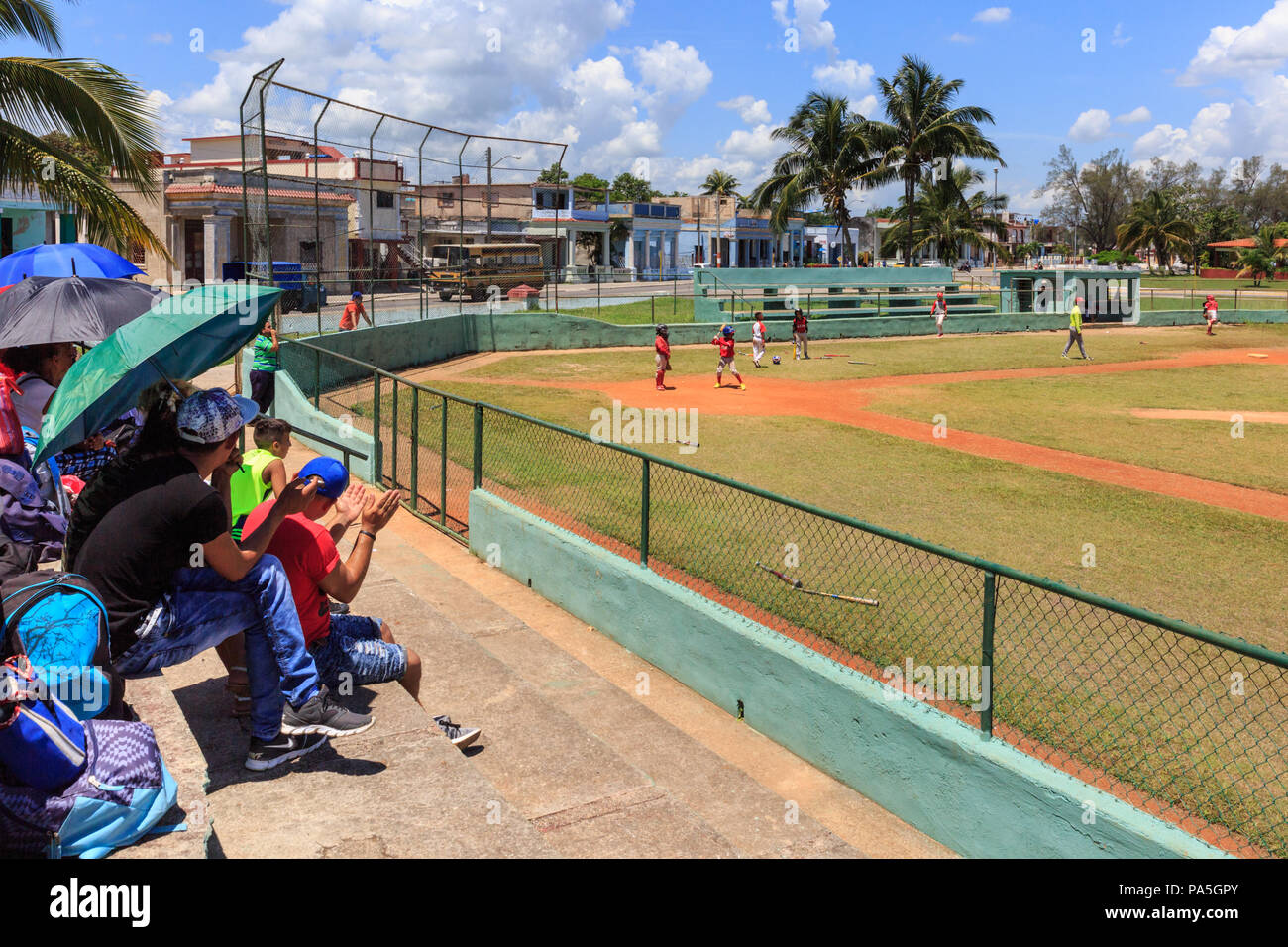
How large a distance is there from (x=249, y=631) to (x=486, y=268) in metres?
37.8

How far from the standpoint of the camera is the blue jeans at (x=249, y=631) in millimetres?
4652

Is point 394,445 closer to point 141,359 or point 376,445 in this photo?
point 376,445

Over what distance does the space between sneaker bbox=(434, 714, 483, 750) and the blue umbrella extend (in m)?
4.30

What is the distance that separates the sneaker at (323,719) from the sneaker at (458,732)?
61 cm

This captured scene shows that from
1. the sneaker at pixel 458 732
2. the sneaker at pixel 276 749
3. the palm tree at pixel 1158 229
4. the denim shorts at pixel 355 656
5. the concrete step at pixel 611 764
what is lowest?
the concrete step at pixel 611 764

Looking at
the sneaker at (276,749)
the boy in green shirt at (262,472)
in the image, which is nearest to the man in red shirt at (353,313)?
the boy in green shirt at (262,472)

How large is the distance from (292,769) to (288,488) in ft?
4.40

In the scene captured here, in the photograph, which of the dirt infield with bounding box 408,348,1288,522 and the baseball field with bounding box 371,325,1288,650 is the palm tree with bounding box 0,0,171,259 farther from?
the dirt infield with bounding box 408,348,1288,522

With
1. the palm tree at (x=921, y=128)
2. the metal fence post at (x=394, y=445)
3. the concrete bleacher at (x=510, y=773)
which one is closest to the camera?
the concrete bleacher at (x=510, y=773)

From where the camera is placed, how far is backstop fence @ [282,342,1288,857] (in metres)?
5.80

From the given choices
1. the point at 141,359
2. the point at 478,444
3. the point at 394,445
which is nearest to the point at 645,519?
the point at 478,444

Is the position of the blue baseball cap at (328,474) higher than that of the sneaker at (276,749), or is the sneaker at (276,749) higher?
the blue baseball cap at (328,474)

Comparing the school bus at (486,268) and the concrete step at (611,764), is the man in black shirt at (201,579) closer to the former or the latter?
the concrete step at (611,764)

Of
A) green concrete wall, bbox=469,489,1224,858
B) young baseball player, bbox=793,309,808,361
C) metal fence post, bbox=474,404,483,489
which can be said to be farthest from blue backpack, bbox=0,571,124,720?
young baseball player, bbox=793,309,808,361
